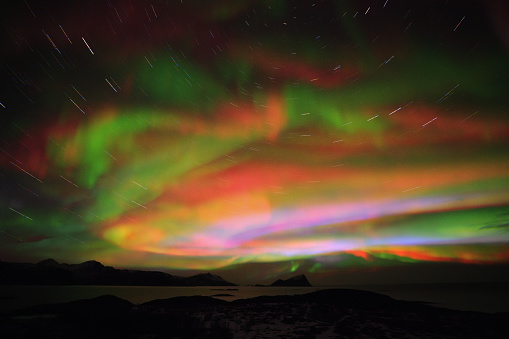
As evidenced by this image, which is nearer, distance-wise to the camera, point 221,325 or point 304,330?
point 304,330

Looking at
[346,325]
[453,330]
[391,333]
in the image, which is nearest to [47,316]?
[346,325]

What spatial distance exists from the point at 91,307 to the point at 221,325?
56.6 ft

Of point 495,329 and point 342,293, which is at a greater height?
point 342,293

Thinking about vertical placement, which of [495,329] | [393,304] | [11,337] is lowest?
[11,337]

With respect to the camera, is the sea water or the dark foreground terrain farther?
the sea water

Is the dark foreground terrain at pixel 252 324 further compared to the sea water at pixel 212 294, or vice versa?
the sea water at pixel 212 294

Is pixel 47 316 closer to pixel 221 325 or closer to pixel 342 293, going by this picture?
pixel 221 325

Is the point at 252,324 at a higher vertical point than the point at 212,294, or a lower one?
lower

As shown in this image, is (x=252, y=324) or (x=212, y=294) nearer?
(x=252, y=324)

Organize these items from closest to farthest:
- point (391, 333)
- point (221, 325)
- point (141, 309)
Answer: point (391, 333) < point (221, 325) < point (141, 309)

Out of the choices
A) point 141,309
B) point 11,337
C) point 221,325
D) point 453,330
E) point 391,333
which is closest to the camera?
point 11,337

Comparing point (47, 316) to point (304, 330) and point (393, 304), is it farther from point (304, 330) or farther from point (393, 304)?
point (393, 304)

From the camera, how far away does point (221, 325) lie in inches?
939

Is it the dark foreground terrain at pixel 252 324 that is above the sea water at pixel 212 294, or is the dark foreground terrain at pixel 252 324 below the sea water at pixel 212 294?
below
